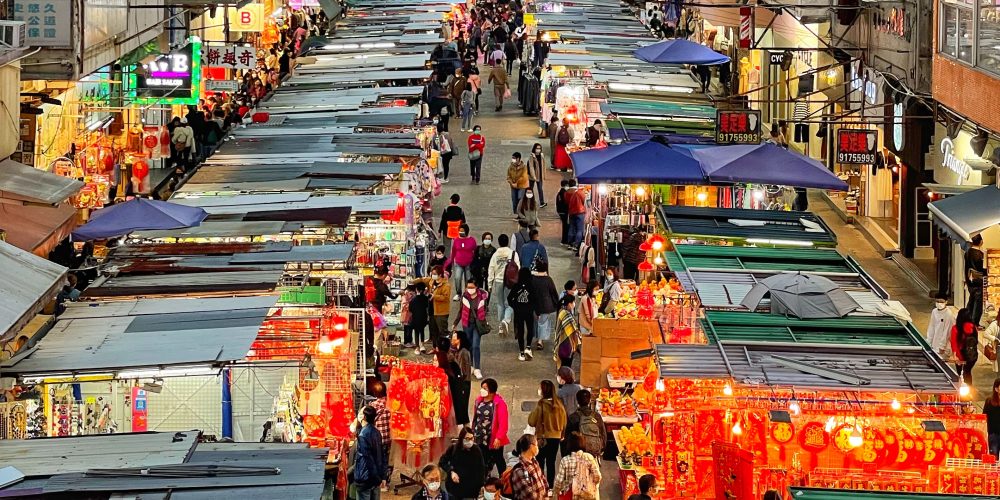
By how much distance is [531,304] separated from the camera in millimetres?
20547

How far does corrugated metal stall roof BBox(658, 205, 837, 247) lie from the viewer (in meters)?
19.4

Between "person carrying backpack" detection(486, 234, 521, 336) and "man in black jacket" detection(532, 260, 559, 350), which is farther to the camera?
"person carrying backpack" detection(486, 234, 521, 336)

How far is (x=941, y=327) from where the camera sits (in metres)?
19.7

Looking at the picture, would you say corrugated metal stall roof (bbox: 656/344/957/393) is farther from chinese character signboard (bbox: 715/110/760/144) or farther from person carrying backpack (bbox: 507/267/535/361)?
chinese character signboard (bbox: 715/110/760/144)

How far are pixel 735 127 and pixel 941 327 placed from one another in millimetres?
5310

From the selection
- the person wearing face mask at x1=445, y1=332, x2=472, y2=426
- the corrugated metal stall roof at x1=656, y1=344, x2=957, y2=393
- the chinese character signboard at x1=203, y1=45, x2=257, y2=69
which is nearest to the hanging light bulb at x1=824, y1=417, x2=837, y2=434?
the corrugated metal stall roof at x1=656, y1=344, x2=957, y2=393

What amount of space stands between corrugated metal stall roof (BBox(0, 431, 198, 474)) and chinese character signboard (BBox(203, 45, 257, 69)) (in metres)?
Result: 23.6

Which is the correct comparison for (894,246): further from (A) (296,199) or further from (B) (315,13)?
(B) (315,13)

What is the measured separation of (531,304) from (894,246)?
28.9 ft

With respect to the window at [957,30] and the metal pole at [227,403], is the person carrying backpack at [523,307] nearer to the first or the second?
the window at [957,30]

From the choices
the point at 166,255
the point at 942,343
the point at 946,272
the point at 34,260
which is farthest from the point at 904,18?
the point at 34,260

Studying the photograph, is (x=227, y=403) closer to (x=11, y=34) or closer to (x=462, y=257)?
(x=11, y=34)

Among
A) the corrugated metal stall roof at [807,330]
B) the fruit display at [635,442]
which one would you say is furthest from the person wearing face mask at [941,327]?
the fruit display at [635,442]

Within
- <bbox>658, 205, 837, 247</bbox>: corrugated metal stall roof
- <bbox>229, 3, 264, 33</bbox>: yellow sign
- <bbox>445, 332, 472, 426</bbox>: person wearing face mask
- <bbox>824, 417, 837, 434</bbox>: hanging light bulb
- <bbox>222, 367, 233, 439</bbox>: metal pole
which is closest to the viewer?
<bbox>222, 367, 233, 439</bbox>: metal pole
